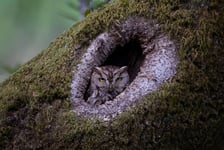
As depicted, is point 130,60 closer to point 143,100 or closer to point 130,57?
point 130,57

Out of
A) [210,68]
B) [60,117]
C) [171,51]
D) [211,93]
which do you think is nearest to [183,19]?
[171,51]

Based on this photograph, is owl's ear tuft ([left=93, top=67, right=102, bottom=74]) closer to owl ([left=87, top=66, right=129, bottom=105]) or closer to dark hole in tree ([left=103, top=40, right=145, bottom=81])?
owl ([left=87, top=66, right=129, bottom=105])

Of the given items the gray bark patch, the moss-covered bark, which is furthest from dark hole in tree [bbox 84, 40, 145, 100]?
the moss-covered bark

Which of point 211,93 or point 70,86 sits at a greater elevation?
point 70,86

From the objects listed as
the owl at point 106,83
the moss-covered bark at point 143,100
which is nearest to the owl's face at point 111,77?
the owl at point 106,83

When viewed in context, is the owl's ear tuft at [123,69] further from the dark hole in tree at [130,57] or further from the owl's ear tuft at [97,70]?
the owl's ear tuft at [97,70]

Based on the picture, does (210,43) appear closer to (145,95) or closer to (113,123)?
(145,95)
